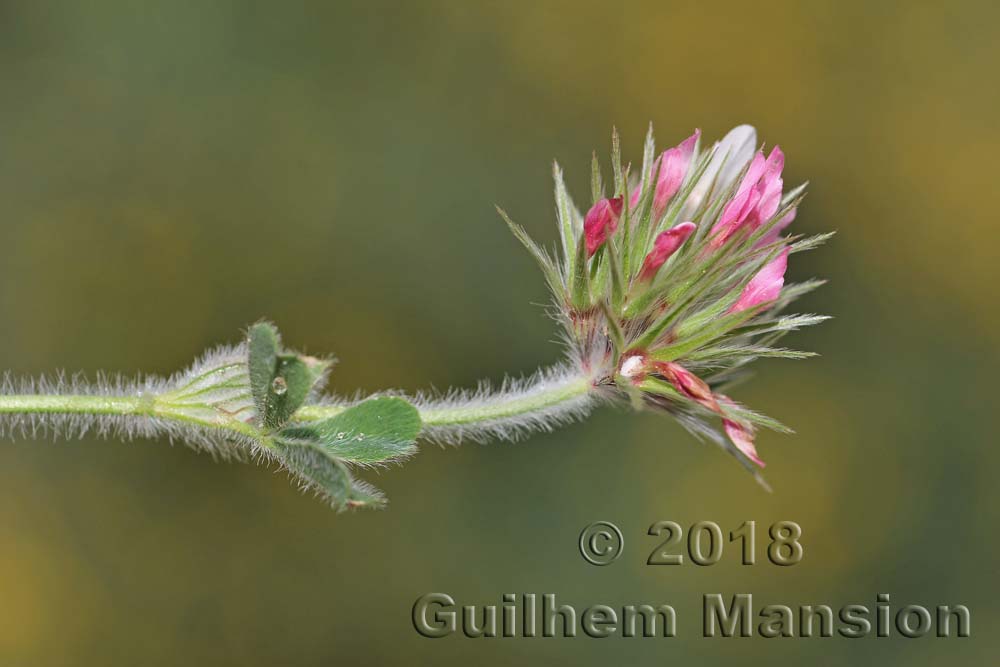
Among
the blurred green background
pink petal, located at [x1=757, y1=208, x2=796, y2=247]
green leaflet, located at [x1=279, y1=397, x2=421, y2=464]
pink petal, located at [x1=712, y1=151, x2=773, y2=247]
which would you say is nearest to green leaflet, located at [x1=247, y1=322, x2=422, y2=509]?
green leaflet, located at [x1=279, y1=397, x2=421, y2=464]

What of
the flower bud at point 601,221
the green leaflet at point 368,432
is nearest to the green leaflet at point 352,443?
the green leaflet at point 368,432

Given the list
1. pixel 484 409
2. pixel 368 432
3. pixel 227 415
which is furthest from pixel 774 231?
pixel 227 415

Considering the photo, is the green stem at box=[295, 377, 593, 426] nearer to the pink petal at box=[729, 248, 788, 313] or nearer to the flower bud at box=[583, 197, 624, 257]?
the flower bud at box=[583, 197, 624, 257]

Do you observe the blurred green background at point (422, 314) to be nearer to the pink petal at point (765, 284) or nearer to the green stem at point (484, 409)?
the green stem at point (484, 409)

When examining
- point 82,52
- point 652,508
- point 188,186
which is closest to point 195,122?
point 188,186

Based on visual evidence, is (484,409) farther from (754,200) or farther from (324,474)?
(754,200)

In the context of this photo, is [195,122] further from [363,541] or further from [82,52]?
[363,541]
